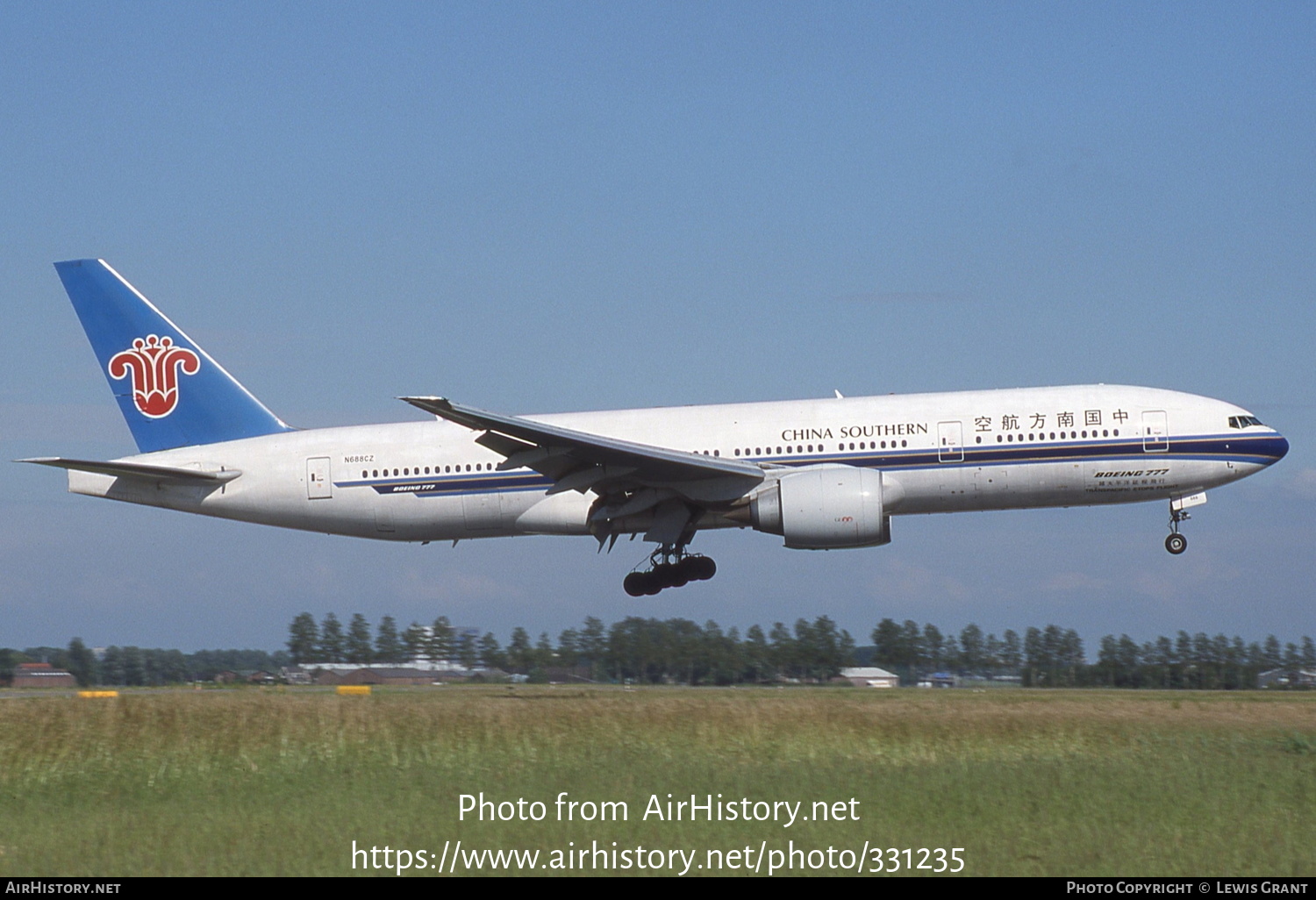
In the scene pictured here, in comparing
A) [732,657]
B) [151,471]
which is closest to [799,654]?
[732,657]

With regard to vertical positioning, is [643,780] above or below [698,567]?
below

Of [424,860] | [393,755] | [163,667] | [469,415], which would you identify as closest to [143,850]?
[424,860]

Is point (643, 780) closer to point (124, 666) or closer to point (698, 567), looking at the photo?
point (698, 567)

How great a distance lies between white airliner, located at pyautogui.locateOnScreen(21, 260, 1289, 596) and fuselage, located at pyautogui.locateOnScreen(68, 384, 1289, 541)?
3 cm

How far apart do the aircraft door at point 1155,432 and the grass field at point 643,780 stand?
6.46 meters

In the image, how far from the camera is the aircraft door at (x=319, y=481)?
83.9 feet

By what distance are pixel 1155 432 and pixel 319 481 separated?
50.1 feet

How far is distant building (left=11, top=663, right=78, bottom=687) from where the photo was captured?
30906 mm

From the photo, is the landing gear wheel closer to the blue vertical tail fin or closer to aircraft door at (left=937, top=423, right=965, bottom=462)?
aircraft door at (left=937, top=423, right=965, bottom=462)

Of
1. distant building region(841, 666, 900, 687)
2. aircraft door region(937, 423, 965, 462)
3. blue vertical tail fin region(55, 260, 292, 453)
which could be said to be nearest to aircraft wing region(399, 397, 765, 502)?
aircraft door region(937, 423, 965, 462)

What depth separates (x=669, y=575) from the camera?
25.6m

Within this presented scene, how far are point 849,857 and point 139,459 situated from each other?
792 inches

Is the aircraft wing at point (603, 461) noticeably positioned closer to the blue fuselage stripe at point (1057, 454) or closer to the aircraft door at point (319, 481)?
the blue fuselage stripe at point (1057, 454)

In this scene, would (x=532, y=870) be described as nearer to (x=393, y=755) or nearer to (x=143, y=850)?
(x=143, y=850)
